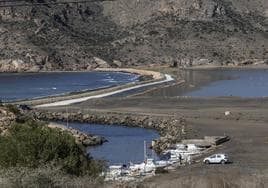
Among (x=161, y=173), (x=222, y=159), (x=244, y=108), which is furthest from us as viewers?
(x=244, y=108)

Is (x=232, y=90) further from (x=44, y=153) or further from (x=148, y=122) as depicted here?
(x=44, y=153)

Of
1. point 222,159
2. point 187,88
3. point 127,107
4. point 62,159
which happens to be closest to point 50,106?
point 127,107

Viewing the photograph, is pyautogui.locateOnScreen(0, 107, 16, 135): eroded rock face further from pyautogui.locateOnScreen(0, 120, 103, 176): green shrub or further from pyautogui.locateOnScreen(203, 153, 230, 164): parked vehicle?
pyautogui.locateOnScreen(0, 120, 103, 176): green shrub

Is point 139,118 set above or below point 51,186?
below

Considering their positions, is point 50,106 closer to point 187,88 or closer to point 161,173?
point 187,88

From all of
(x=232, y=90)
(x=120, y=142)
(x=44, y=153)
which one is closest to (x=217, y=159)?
(x=44, y=153)
